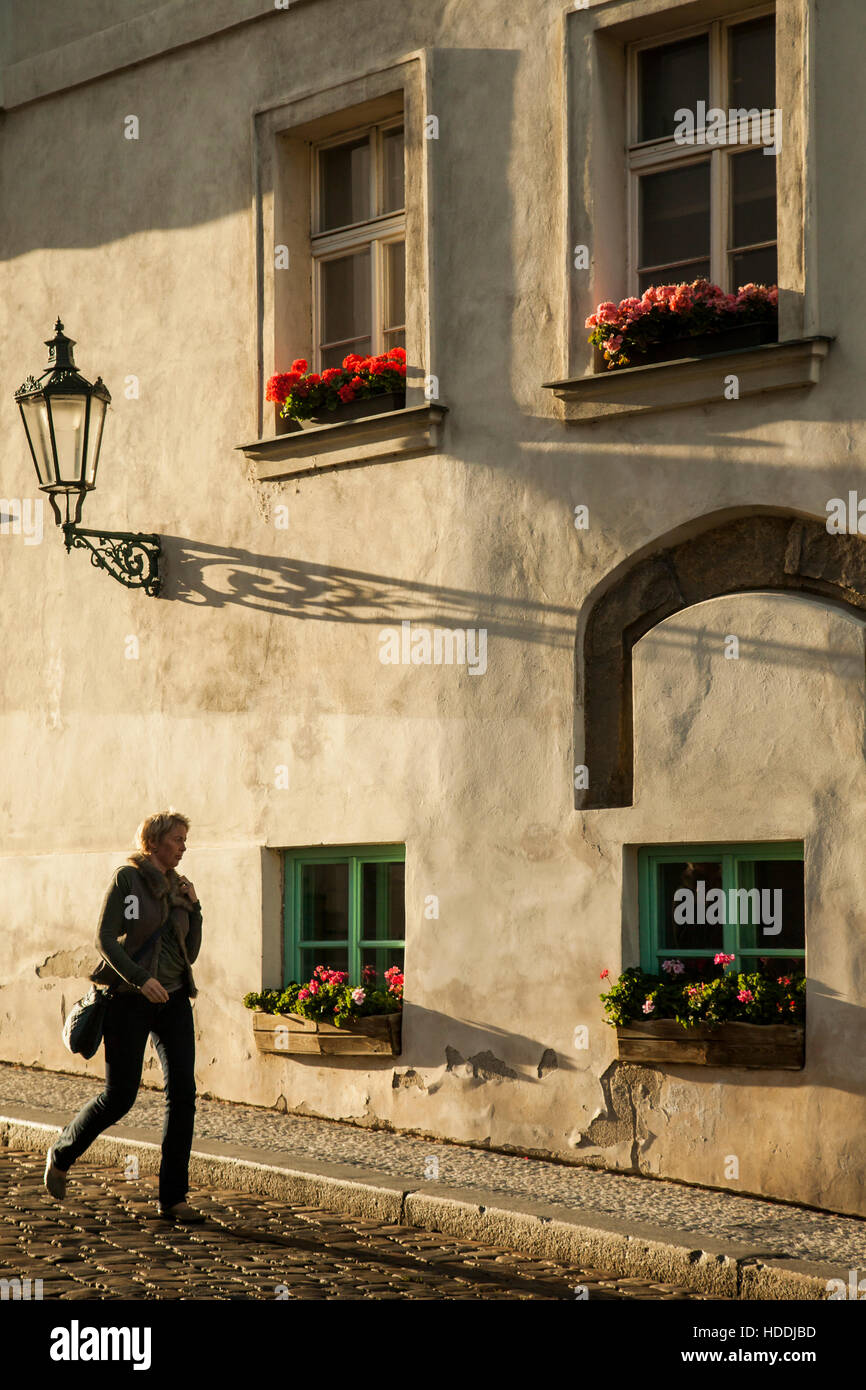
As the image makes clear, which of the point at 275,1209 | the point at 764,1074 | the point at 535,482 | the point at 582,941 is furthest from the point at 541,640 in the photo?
the point at 275,1209

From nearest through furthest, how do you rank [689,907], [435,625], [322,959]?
[689,907] < [435,625] < [322,959]

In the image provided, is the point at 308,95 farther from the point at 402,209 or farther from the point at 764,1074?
the point at 764,1074

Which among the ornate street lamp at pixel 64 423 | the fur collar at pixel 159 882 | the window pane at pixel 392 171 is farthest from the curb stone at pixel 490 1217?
the window pane at pixel 392 171

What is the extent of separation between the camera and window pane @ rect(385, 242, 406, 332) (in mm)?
10438

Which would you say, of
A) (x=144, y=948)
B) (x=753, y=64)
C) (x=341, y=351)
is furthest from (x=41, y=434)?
(x=753, y=64)

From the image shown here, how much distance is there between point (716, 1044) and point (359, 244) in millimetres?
5224

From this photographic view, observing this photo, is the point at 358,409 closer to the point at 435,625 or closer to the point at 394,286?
the point at 394,286

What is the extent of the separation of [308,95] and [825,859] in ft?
18.1

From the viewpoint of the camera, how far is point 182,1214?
7668 mm

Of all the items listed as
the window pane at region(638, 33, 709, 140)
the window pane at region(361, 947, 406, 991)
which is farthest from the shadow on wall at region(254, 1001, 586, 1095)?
the window pane at region(638, 33, 709, 140)

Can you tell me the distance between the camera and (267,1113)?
1023 centimetres

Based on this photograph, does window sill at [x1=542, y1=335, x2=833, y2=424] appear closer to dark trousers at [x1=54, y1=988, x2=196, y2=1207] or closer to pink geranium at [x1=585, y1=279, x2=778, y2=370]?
pink geranium at [x1=585, y1=279, x2=778, y2=370]

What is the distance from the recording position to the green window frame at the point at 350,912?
10.1m

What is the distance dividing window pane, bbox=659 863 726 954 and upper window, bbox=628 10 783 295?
3002mm
